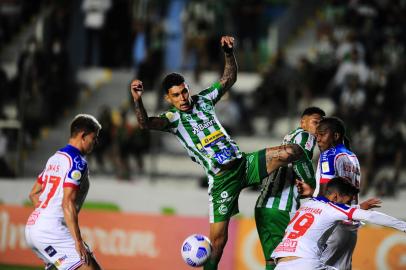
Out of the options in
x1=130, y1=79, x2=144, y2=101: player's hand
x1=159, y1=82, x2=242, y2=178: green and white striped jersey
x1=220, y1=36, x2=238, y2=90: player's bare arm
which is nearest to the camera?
x1=130, y1=79, x2=144, y2=101: player's hand

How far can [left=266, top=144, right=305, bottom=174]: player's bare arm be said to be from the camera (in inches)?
364

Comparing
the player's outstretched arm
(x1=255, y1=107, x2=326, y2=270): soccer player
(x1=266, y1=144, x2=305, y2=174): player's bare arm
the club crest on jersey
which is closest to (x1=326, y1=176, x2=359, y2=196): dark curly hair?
the player's outstretched arm

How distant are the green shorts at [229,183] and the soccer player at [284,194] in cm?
35

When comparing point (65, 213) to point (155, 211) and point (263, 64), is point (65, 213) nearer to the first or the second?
point (155, 211)

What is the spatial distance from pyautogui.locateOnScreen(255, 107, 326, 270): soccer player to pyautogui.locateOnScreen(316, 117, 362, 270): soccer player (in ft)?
0.90

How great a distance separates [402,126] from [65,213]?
27.5 ft

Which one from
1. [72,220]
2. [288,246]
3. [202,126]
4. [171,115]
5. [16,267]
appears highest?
[171,115]

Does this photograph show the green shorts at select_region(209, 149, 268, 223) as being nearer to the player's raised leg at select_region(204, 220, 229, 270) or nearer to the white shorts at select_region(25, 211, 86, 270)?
the player's raised leg at select_region(204, 220, 229, 270)

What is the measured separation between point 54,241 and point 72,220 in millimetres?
380

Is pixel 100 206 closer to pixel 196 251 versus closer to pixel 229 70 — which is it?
pixel 229 70

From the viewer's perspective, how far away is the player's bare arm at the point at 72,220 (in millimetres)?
8453

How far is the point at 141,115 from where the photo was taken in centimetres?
912

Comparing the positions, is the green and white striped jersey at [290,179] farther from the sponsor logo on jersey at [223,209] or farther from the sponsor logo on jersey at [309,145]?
the sponsor logo on jersey at [223,209]

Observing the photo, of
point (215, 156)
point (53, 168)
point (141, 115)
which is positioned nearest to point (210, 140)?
point (215, 156)
